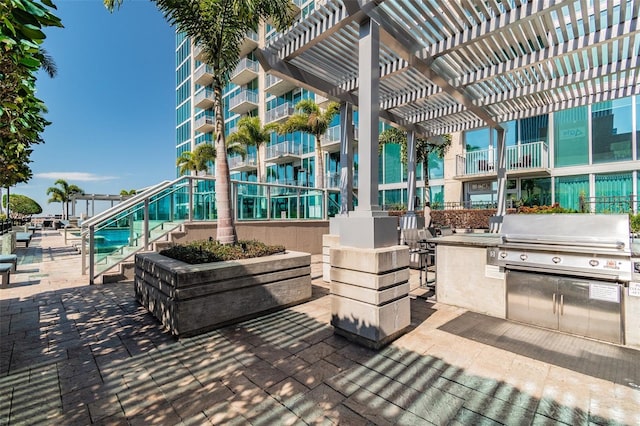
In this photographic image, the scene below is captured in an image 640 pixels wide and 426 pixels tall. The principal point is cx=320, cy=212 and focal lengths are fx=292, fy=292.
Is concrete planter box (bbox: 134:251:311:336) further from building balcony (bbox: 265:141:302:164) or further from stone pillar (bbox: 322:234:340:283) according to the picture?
building balcony (bbox: 265:141:302:164)

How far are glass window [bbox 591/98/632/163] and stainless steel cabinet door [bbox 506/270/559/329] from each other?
12378mm

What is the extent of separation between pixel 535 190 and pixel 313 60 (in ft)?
44.2

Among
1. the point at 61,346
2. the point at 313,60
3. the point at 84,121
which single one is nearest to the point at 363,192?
the point at 313,60

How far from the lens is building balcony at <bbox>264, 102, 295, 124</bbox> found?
74.6 ft

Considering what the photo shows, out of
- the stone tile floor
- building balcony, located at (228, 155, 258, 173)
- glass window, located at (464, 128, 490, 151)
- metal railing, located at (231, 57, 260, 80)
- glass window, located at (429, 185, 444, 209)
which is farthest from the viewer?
building balcony, located at (228, 155, 258, 173)

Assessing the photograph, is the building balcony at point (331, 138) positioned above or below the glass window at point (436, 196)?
above

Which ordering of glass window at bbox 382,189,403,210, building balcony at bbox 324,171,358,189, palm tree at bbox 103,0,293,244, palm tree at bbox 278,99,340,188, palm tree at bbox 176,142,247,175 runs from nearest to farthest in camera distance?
palm tree at bbox 103,0,293,244
palm tree at bbox 278,99,340,188
glass window at bbox 382,189,403,210
building balcony at bbox 324,171,358,189
palm tree at bbox 176,142,247,175

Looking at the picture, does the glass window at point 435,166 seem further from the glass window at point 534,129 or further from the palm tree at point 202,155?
the palm tree at point 202,155

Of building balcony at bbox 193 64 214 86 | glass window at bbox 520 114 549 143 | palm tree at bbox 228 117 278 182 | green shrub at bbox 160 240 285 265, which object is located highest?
building balcony at bbox 193 64 214 86

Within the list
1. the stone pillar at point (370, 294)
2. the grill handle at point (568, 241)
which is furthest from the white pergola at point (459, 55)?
the grill handle at point (568, 241)

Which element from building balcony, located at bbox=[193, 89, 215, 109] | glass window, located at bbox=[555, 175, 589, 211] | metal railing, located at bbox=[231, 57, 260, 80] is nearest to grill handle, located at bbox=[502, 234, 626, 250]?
glass window, located at bbox=[555, 175, 589, 211]

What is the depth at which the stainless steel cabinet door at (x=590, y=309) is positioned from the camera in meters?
3.30

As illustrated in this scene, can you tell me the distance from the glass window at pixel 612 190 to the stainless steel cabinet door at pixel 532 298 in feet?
34.4

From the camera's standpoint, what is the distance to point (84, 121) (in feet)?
73.6
